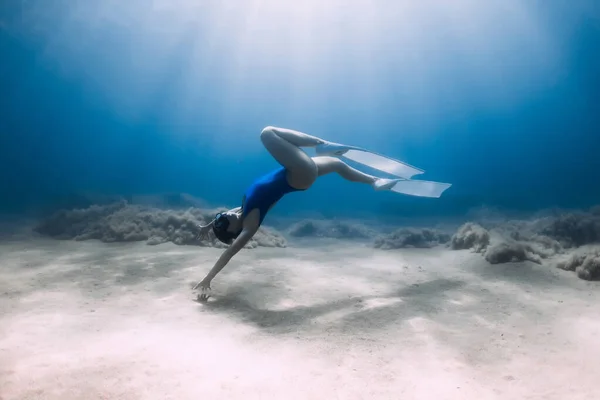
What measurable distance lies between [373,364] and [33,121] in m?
81.1

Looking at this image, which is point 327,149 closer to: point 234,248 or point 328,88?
point 234,248

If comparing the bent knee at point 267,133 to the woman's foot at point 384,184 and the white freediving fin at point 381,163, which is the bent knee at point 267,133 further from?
the woman's foot at point 384,184

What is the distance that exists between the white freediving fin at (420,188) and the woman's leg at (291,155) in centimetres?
191

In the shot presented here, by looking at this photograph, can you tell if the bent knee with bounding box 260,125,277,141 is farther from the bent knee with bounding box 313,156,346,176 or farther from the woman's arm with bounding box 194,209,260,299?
the woman's arm with bounding box 194,209,260,299

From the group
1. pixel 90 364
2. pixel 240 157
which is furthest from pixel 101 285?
pixel 240 157

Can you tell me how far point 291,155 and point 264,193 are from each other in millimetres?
727

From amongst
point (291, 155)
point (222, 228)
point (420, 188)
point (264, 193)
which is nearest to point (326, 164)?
point (291, 155)

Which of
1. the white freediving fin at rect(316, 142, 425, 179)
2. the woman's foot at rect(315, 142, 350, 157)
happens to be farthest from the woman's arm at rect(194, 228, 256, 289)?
the white freediving fin at rect(316, 142, 425, 179)

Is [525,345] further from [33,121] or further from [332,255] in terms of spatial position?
[33,121]

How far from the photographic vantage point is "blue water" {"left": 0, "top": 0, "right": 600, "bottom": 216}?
126ft

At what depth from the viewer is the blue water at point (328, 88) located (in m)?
38.5

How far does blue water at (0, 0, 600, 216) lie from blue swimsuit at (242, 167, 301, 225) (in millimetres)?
22327

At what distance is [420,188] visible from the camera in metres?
6.13

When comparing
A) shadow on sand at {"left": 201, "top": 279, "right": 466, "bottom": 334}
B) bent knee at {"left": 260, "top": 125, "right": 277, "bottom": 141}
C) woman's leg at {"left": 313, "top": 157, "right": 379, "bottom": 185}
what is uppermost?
bent knee at {"left": 260, "top": 125, "right": 277, "bottom": 141}
